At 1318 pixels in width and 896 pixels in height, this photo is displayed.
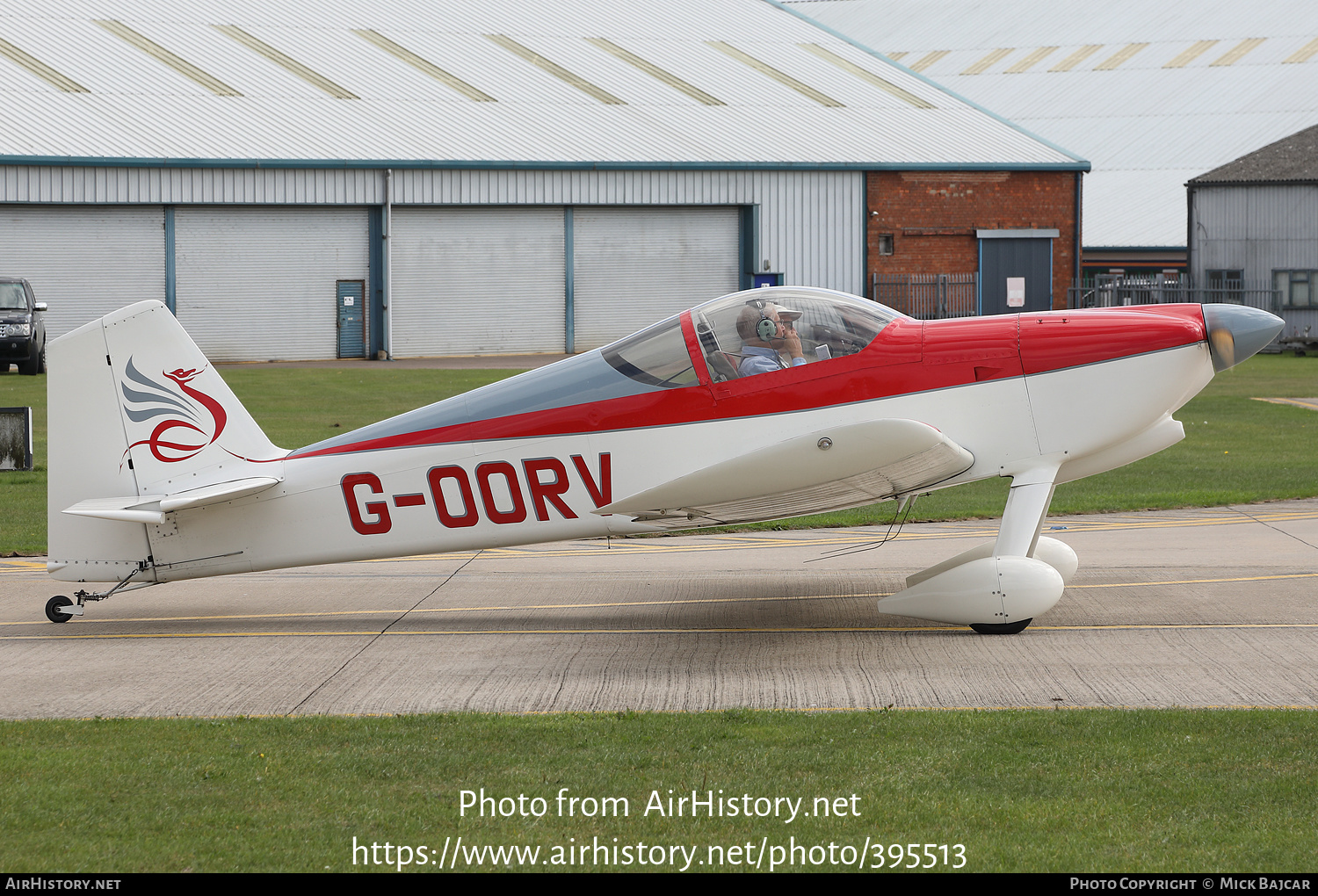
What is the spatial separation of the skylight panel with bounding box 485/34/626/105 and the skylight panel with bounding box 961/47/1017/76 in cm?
2779

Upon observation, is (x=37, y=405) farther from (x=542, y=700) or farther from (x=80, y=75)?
(x=542, y=700)

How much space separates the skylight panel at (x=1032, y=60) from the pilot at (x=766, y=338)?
59.2 meters

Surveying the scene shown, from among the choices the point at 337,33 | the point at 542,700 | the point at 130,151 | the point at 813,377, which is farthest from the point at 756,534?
the point at 337,33

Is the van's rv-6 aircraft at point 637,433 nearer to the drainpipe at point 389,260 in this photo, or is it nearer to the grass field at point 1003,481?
the grass field at point 1003,481

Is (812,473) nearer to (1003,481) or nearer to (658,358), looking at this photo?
(658,358)

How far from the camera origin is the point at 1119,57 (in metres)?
63.2

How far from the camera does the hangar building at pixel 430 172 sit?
123 ft

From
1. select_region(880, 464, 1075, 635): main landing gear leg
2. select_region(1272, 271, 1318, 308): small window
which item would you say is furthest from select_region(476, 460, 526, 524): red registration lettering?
select_region(1272, 271, 1318, 308): small window

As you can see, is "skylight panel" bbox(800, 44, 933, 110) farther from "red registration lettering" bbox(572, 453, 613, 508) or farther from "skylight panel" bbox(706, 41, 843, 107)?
"red registration lettering" bbox(572, 453, 613, 508)

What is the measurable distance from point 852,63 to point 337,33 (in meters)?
16.7

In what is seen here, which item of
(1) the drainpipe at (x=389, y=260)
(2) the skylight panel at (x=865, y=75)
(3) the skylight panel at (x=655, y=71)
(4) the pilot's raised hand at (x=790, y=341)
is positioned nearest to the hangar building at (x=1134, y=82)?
(2) the skylight panel at (x=865, y=75)

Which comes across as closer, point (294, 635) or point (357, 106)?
point (294, 635)

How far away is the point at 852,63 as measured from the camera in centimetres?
4919

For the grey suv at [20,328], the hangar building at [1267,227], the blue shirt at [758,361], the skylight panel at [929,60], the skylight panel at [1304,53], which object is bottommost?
the blue shirt at [758,361]
